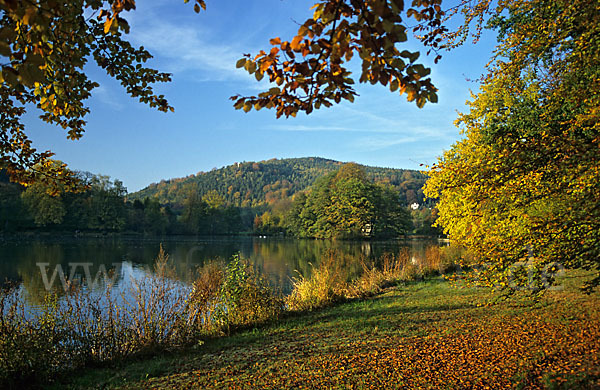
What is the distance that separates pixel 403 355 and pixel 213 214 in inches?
2824

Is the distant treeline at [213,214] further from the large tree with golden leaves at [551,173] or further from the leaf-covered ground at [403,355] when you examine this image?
the large tree with golden leaves at [551,173]

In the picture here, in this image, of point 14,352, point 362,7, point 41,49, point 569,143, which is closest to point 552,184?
point 569,143

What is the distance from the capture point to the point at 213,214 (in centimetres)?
7394

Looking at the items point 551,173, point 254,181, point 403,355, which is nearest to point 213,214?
point 254,181

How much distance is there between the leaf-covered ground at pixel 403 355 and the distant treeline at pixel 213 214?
40.2 m

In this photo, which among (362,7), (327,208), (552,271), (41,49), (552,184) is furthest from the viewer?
(327,208)

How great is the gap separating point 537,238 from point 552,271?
0.41 m

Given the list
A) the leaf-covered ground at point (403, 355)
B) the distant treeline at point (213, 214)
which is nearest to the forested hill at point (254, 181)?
the distant treeline at point (213, 214)

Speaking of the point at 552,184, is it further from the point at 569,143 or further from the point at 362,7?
the point at 362,7

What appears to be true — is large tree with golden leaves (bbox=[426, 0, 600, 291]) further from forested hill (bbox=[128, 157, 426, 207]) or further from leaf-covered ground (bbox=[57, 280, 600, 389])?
forested hill (bbox=[128, 157, 426, 207])

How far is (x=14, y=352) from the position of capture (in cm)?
462

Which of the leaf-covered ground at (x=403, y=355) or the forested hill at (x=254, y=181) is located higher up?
the forested hill at (x=254, y=181)

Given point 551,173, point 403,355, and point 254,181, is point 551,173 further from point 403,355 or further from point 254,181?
point 254,181

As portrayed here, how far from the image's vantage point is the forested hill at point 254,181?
104m
